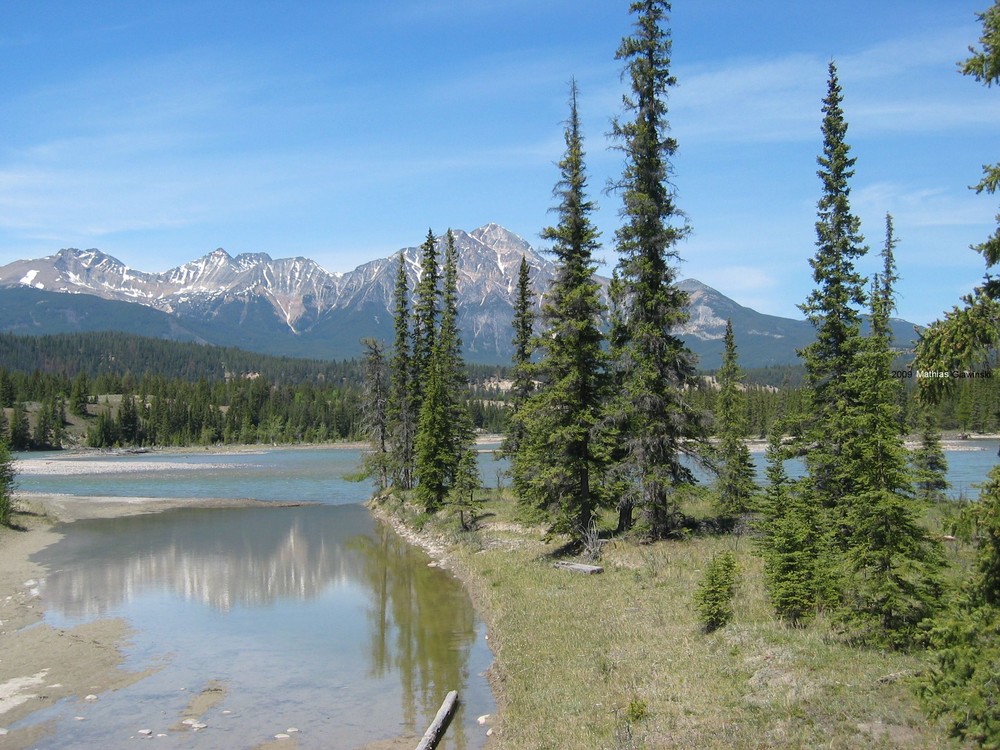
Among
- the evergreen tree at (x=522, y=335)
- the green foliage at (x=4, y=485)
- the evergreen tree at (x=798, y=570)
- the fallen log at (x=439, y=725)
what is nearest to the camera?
the fallen log at (x=439, y=725)

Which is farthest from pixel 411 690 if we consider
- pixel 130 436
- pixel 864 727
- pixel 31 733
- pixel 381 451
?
pixel 130 436

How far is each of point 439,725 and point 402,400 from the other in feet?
141

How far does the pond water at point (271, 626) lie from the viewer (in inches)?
690

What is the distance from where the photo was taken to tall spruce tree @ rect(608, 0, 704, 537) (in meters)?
27.8

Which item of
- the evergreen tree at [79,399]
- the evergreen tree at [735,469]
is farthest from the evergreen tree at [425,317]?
the evergreen tree at [79,399]

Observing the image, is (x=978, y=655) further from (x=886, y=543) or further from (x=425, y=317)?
(x=425, y=317)

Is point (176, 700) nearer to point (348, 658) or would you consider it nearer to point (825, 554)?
point (348, 658)

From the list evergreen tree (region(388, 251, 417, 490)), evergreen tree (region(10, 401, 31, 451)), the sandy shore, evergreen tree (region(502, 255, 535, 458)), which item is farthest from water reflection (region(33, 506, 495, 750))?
evergreen tree (region(10, 401, 31, 451))

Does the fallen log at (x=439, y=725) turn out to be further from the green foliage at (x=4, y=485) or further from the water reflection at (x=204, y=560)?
the green foliage at (x=4, y=485)

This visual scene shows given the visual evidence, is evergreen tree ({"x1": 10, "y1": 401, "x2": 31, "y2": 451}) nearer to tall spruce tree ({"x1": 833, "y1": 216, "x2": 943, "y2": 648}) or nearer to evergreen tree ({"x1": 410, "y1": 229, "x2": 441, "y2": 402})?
evergreen tree ({"x1": 410, "y1": 229, "x2": 441, "y2": 402})

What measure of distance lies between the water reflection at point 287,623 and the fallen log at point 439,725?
308 millimetres

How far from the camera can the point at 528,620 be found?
22578 millimetres

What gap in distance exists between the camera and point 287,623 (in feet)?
90.2

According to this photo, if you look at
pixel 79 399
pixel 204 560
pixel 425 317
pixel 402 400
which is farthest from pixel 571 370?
pixel 79 399
